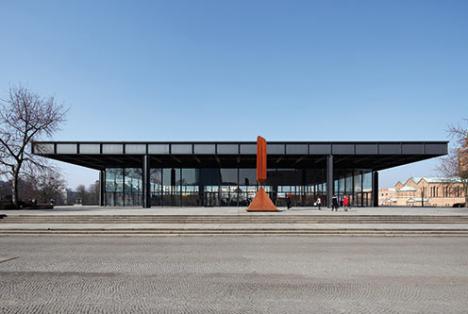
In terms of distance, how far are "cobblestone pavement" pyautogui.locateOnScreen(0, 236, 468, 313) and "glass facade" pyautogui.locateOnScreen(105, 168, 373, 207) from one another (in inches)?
1288

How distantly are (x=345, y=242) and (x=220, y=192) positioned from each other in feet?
108

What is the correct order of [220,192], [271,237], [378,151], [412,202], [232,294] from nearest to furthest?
[232,294] < [271,237] < [378,151] < [220,192] < [412,202]

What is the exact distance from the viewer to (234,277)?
767 cm

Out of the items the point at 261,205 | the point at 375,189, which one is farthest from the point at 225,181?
the point at 375,189

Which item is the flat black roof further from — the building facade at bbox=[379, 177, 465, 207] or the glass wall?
the building facade at bbox=[379, 177, 465, 207]

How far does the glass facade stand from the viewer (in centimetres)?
4547

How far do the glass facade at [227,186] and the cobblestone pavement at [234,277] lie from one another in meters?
32.7

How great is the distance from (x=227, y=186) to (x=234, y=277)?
38.3 meters

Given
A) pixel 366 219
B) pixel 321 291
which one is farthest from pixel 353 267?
pixel 366 219

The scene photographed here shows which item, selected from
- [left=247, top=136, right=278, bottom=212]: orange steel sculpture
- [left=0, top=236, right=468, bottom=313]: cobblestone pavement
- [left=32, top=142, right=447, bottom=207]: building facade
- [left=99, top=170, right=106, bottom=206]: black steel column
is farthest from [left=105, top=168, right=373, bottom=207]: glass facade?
[left=0, top=236, right=468, bottom=313]: cobblestone pavement

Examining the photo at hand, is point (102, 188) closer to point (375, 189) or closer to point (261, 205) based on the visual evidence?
point (261, 205)

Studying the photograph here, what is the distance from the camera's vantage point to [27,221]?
2188cm

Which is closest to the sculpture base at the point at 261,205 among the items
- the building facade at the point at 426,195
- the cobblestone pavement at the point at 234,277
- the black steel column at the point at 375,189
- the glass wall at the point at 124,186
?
the cobblestone pavement at the point at 234,277

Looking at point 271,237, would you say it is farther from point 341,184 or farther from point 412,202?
point 412,202
